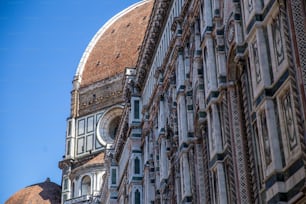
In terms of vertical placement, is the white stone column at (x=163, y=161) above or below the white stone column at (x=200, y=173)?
above

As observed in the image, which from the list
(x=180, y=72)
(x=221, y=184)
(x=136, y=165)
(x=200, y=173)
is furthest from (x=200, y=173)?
(x=136, y=165)

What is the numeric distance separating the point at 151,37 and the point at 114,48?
36.6 m

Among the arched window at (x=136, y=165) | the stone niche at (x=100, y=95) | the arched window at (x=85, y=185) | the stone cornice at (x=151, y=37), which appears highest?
the stone niche at (x=100, y=95)

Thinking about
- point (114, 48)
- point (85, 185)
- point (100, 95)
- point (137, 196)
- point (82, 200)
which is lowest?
point (137, 196)

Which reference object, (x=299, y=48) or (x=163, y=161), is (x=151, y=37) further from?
(x=299, y=48)

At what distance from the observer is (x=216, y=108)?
16.8 metres

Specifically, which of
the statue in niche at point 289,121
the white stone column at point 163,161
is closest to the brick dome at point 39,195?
the white stone column at point 163,161

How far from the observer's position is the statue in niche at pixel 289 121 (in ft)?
37.0

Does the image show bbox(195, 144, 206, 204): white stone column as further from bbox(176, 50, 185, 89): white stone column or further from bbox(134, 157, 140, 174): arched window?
bbox(134, 157, 140, 174): arched window

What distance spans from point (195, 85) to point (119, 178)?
17.9m

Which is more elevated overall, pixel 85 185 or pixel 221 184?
pixel 85 185

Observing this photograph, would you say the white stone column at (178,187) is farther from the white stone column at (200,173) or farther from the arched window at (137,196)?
the arched window at (137,196)

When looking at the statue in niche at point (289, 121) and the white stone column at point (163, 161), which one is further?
the white stone column at point (163, 161)

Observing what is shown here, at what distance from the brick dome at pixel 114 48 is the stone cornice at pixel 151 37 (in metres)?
29.3
